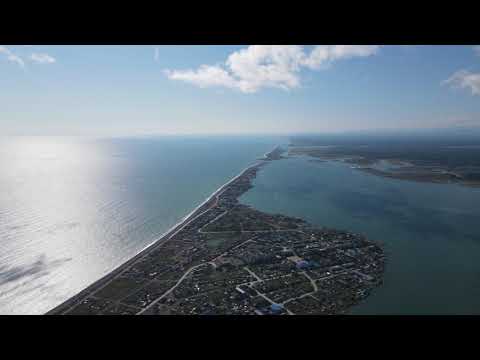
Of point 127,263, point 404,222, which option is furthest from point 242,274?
point 404,222

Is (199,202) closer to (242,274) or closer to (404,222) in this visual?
(242,274)

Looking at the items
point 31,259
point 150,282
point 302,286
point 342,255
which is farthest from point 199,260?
point 31,259


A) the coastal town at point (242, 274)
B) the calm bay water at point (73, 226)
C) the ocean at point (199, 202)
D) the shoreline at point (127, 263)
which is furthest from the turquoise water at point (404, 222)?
the calm bay water at point (73, 226)
